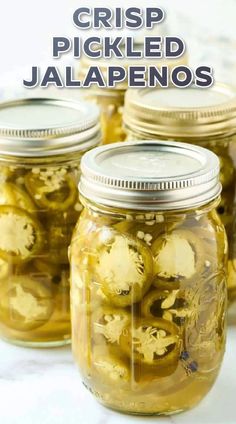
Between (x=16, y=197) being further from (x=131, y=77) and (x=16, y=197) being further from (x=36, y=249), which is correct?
(x=131, y=77)

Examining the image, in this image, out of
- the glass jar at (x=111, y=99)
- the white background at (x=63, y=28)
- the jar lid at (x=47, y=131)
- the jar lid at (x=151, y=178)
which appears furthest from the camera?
the white background at (x=63, y=28)

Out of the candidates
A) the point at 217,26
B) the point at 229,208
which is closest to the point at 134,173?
the point at 229,208

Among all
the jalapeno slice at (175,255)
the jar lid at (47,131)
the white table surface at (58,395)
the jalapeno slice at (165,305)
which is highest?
the jar lid at (47,131)

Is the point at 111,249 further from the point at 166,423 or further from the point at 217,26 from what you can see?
the point at 217,26

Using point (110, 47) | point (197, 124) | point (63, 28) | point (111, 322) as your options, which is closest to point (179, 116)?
point (197, 124)

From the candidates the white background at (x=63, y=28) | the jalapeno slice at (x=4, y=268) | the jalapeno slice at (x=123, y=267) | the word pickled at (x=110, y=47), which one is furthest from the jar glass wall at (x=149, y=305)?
the white background at (x=63, y=28)

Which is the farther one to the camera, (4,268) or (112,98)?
(112,98)

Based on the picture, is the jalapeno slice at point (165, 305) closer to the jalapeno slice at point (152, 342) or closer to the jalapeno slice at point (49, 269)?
the jalapeno slice at point (152, 342)
